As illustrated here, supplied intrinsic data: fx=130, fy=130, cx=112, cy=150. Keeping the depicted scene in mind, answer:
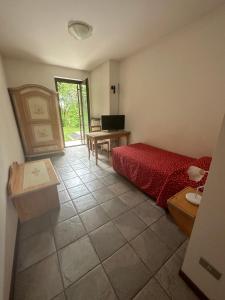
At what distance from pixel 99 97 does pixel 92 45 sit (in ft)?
4.91

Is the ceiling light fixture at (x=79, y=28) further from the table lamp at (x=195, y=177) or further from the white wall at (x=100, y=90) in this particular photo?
the table lamp at (x=195, y=177)

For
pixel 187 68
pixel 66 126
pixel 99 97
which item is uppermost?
pixel 187 68

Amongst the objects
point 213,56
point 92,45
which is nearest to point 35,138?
point 92,45

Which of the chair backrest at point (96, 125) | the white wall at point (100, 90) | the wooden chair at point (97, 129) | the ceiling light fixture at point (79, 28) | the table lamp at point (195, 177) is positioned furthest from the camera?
the chair backrest at point (96, 125)

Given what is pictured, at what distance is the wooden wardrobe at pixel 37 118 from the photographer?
3049 millimetres

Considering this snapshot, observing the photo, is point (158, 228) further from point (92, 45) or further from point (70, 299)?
point (92, 45)

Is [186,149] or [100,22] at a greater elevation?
[100,22]

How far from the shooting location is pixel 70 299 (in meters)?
0.95

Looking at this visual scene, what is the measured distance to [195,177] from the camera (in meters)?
0.98

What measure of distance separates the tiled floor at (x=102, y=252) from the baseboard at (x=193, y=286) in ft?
0.10

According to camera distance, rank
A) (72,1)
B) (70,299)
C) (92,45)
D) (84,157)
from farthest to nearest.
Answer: (84,157), (92,45), (72,1), (70,299)

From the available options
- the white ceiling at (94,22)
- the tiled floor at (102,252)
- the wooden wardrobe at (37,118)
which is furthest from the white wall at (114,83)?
the tiled floor at (102,252)

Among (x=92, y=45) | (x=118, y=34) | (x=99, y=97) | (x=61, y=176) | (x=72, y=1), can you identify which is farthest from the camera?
(x=99, y=97)

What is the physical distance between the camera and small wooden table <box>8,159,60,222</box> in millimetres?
1528
